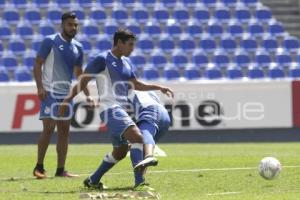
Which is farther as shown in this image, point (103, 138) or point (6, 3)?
point (6, 3)

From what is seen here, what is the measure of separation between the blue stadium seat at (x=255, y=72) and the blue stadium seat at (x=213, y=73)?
0.87 metres

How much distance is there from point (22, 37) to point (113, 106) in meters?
14.6

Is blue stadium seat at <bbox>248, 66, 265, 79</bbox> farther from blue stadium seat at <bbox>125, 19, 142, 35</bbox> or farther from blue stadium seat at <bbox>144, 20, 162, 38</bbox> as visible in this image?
blue stadium seat at <bbox>125, 19, 142, 35</bbox>

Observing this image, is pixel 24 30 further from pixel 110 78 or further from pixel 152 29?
pixel 110 78

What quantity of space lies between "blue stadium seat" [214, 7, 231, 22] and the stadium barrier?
4524 millimetres

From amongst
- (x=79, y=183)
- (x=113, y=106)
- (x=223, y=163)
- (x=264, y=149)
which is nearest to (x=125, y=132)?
(x=113, y=106)

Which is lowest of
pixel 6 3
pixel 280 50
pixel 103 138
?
pixel 103 138

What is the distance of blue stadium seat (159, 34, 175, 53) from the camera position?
23.8 m

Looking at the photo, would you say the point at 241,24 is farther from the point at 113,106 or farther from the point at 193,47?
the point at 113,106

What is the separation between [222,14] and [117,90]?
51.7 ft

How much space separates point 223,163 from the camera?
43.5 ft

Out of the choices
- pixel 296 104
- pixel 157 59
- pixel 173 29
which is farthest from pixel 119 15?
pixel 296 104

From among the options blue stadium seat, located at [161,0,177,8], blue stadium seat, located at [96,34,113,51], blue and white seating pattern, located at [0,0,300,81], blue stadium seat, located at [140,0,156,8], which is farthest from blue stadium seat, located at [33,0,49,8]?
blue stadium seat, located at [161,0,177,8]

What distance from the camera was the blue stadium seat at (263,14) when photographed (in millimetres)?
25125
